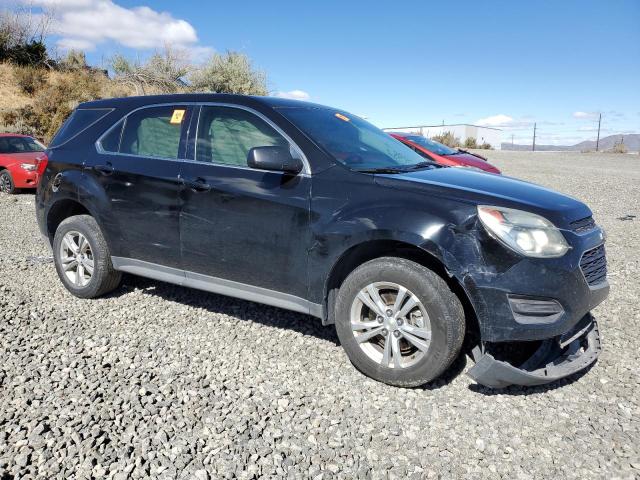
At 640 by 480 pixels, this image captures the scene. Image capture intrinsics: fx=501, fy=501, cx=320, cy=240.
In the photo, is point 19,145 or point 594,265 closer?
point 594,265

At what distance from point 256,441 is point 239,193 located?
1.74m

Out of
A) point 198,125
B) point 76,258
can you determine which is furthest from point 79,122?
point 198,125

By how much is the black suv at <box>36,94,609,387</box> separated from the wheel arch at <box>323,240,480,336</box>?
0.01 metres

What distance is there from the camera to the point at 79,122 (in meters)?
4.85

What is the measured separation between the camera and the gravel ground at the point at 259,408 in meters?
2.52

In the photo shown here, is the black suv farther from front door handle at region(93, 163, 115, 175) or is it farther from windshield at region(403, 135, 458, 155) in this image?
windshield at region(403, 135, 458, 155)

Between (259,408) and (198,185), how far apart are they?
1.75 metres

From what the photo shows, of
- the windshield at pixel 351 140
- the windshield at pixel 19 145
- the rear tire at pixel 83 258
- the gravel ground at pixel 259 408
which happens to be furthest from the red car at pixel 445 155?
the windshield at pixel 19 145

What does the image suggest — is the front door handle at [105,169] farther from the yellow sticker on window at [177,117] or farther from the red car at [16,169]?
the red car at [16,169]

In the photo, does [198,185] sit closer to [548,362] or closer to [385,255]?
[385,255]

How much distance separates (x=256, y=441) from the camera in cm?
268

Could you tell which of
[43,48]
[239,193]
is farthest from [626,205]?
[43,48]

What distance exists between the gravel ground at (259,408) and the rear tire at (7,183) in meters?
9.05

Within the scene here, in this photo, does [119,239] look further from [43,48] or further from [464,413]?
[43,48]
